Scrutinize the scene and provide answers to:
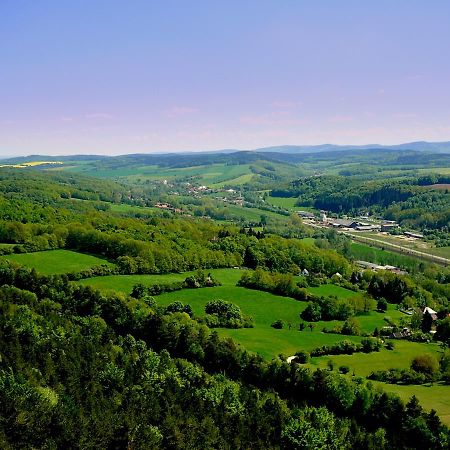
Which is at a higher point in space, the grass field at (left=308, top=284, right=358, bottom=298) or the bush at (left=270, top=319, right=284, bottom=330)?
the bush at (left=270, top=319, right=284, bottom=330)

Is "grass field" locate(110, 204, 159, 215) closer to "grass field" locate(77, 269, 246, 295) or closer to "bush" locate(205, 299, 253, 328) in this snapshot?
"grass field" locate(77, 269, 246, 295)

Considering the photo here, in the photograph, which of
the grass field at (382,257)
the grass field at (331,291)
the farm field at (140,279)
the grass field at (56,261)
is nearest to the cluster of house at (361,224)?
the grass field at (382,257)

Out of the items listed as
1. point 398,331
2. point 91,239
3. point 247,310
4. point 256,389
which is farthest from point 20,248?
point 398,331

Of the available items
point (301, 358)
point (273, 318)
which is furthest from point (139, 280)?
point (301, 358)

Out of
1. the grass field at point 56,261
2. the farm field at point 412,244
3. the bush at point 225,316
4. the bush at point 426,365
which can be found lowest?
the farm field at point 412,244

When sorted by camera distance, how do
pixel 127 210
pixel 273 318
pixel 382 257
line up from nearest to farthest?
pixel 273 318 < pixel 382 257 < pixel 127 210

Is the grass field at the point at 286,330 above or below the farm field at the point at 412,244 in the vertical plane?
above

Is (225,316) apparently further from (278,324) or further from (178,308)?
(278,324)

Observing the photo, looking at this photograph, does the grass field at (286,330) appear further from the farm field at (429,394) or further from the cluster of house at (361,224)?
the cluster of house at (361,224)

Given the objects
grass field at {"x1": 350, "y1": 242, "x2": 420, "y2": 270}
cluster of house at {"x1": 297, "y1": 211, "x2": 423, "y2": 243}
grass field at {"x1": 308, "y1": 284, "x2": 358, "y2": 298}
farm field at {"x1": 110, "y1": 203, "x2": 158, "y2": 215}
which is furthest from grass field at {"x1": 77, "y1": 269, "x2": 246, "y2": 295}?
cluster of house at {"x1": 297, "y1": 211, "x2": 423, "y2": 243}
